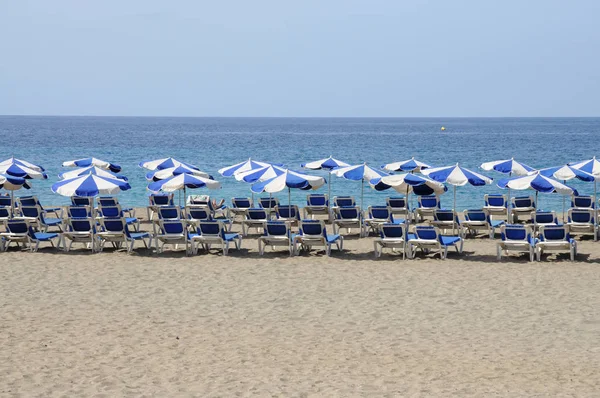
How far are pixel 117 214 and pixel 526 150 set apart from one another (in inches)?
2477

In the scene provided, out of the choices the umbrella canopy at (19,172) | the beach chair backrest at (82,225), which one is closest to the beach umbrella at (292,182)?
the beach chair backrest at (82,225)

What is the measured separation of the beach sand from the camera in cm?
784

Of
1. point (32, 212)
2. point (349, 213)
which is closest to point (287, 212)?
point (349, 213)

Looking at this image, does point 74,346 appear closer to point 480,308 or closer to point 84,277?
point 84,277

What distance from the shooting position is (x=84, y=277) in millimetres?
13047

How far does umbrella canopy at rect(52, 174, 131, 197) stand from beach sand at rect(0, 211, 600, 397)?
3.93 feet

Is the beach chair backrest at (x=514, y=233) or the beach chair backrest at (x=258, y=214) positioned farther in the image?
the beach chair backrest at (x=258, y=214)

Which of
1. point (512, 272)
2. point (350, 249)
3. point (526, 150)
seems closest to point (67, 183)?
point (350, 249)

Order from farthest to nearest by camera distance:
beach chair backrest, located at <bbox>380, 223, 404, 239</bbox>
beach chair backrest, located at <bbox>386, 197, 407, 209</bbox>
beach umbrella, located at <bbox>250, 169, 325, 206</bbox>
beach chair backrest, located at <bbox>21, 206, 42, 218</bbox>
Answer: beach chair backrest, located at <bbox>386, 197, 407, 209</bbox>
beach chair backrest, located at <bbox>21, 206, 42, 218</bbox>
beach umbrella, located at <bbox>250, 169, 325, 206</bbox>
beach chair backrest, located at <bbox>380, 223, 404, 239</bbox>

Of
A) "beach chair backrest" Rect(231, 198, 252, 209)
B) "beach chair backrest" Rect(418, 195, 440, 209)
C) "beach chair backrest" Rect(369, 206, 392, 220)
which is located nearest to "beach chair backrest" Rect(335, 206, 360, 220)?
"beach chair backrest" Rect(369, 206, 392, 220)

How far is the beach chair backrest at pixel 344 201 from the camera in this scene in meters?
20.2

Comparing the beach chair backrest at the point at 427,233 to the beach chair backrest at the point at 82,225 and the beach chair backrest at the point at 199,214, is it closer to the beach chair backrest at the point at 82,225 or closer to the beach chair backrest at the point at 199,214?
the beach chair backrest at the point at 199,214

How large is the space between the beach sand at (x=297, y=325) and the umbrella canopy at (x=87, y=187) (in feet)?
3.93

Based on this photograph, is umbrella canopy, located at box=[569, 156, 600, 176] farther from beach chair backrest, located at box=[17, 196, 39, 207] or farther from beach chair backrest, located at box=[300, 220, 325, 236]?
beach chair backrest, located at box=[17, 196, 39, 207]
